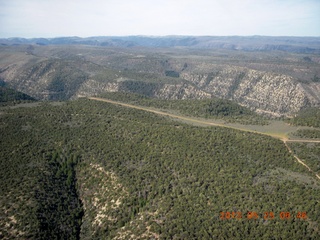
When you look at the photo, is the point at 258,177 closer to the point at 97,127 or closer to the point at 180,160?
the point at 180,160

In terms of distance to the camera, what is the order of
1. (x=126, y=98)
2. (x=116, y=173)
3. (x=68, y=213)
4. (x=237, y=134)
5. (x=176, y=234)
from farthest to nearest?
(x=126, y=98) < (x=237, y=134) < (x=116, y=173) < (x=68, y=213) < (x=176, y=234)

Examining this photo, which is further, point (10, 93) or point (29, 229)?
point (10, 93)

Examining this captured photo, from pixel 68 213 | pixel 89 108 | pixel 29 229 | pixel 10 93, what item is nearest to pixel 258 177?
pixel 68 213

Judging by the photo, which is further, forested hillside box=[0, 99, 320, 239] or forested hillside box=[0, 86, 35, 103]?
forested hillside box=[0, 86, 35, 103]

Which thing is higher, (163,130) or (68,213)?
(163,130)

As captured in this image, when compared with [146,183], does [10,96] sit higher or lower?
lower

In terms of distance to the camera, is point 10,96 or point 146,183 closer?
point 146,183

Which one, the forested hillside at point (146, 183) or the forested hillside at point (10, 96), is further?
the forested hillside at point (10, 96)

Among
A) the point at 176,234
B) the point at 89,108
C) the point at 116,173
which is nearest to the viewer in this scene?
the point at 176,234
